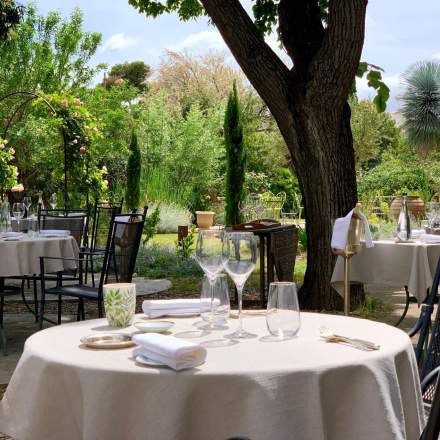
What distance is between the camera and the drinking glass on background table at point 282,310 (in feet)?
6.56

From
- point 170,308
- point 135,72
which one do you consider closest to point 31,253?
point 170,308

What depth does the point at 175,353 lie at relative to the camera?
1771 mm

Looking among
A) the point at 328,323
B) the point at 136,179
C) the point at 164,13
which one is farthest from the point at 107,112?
the point at 328,323

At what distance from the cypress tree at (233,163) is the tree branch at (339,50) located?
7.84 meters

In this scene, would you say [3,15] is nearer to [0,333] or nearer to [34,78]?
[0,333]

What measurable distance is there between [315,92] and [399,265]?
6.79ft

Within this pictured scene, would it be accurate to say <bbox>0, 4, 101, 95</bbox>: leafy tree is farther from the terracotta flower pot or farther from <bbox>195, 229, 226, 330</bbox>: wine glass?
<bbox>195, 229, 226, 330</bbox>: wine glass

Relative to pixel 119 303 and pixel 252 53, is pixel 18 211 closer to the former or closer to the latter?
pixel 252 53

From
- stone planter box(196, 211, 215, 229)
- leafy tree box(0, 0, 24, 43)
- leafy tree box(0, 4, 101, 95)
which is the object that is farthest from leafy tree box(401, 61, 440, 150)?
leafy tree box(0, 0, 24, 43)

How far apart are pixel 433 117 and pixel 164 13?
60.1 feet

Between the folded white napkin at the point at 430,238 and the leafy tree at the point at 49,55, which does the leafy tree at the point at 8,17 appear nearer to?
the leafy tree at the point at 49,55

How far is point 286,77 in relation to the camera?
7.18m

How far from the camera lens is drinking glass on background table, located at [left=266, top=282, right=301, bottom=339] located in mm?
2000

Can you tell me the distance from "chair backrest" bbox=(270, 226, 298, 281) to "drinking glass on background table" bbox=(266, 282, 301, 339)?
514cm
